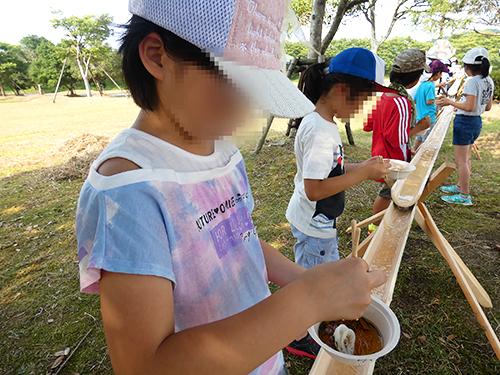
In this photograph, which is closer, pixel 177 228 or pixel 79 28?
pixel 177 228

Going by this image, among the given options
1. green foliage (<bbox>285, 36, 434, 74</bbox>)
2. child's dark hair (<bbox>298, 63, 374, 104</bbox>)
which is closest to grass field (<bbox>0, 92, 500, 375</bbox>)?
child's dark hair (<bbox>298, 63, 374, 104</bbox>)

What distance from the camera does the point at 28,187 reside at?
19.9 feet

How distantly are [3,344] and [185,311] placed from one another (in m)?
2.96

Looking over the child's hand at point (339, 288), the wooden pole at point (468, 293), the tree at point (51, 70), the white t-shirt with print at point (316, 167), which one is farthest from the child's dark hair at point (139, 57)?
the tree at point (51, 70)

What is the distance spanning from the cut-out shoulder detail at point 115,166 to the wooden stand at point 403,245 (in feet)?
3.42

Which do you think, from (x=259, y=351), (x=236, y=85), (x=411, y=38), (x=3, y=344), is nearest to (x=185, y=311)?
(x=259, y=351)

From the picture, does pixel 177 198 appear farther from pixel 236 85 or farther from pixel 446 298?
pixel 446 298

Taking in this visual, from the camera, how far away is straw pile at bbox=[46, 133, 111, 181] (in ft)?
21.6

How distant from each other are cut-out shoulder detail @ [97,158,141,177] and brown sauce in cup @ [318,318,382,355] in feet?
2.87

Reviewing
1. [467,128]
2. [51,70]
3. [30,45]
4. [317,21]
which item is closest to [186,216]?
[467,128]

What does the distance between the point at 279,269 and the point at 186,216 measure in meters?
0.60

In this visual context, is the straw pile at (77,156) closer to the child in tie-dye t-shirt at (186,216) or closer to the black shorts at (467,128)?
the child in tie-dye t-shirt at (186,216)

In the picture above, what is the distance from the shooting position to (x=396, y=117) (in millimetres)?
3115

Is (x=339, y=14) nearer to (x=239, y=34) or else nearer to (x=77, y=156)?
(x=239, y=34)
